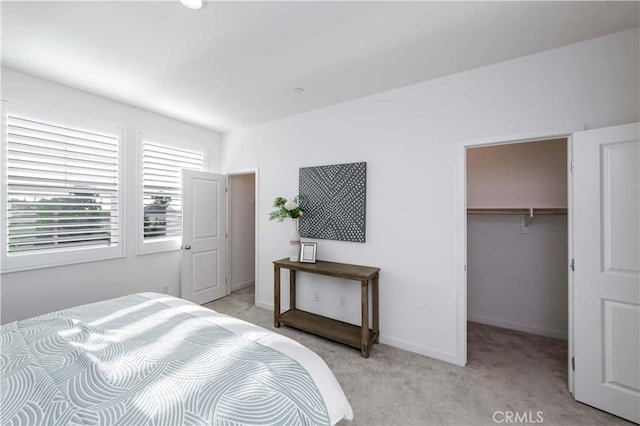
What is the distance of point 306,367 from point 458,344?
1.82 m

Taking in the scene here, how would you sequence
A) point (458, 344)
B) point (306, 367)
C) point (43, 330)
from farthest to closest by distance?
point (458, 344) → point (43, 330) → point (306, 367)

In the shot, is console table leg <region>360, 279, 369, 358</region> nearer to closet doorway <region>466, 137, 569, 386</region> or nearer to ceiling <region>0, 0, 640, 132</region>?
closet doorway <region>466, 137, 569, 386</region>

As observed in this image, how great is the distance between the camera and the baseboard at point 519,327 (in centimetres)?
270

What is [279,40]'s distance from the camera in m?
1.89

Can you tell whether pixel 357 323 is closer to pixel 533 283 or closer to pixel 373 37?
pixel 533 283

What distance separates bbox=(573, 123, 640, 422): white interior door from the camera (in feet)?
5.37

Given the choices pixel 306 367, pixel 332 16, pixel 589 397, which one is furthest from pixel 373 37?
pixel 589 397

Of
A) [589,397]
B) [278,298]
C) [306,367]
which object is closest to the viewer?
[306,367]

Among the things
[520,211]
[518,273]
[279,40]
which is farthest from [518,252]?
[279,40]

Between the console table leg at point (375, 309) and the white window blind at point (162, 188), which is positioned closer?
the console table leg at point (375, 309)

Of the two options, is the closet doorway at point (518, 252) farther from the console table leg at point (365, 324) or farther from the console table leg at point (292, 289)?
the console table leg at point (292, 289)

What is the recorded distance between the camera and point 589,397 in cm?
177

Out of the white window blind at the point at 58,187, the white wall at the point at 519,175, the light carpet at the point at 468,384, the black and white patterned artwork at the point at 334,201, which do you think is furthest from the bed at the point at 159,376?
the white wall at the point at 519,175

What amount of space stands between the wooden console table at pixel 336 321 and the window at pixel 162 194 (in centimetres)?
172
